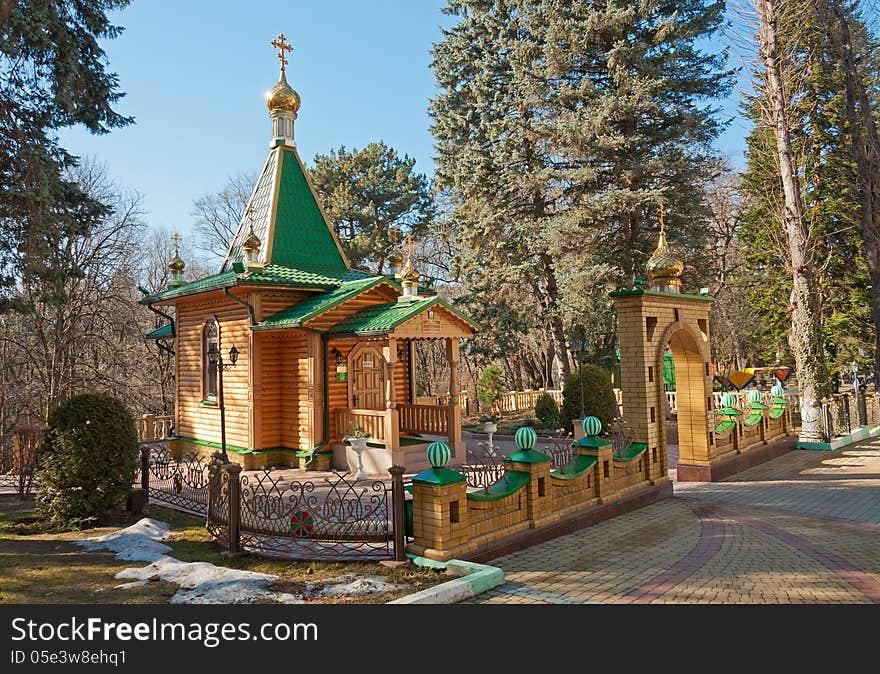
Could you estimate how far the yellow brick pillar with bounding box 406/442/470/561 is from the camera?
6.26m

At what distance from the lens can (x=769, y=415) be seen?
573 inches

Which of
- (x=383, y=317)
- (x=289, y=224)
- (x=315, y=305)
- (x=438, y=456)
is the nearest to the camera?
(x=438, y=456)

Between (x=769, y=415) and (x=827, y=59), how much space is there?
14.7 metres

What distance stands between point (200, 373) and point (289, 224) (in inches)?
186

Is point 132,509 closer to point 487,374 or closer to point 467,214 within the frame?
point 487,374

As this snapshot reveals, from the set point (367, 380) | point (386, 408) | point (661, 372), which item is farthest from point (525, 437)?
point (367, 380)

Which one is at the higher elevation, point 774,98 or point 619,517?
point 774,98

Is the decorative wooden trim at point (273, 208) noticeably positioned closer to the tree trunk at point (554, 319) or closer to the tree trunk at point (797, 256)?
the tree trunk at point (554, 319)

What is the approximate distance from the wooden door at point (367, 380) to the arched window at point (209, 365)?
12.8ft

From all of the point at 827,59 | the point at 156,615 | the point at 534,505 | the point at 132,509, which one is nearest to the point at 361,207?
the point at 827,59

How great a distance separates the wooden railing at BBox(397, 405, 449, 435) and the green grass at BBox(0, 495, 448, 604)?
20.7ft

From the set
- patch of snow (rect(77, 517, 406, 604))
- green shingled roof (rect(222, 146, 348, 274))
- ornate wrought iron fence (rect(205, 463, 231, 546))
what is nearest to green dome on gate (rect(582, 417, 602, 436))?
patch of snow (rect(77, 517, 406, 604))

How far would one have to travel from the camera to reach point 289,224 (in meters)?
15.3

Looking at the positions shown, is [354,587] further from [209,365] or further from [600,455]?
[209,365]
